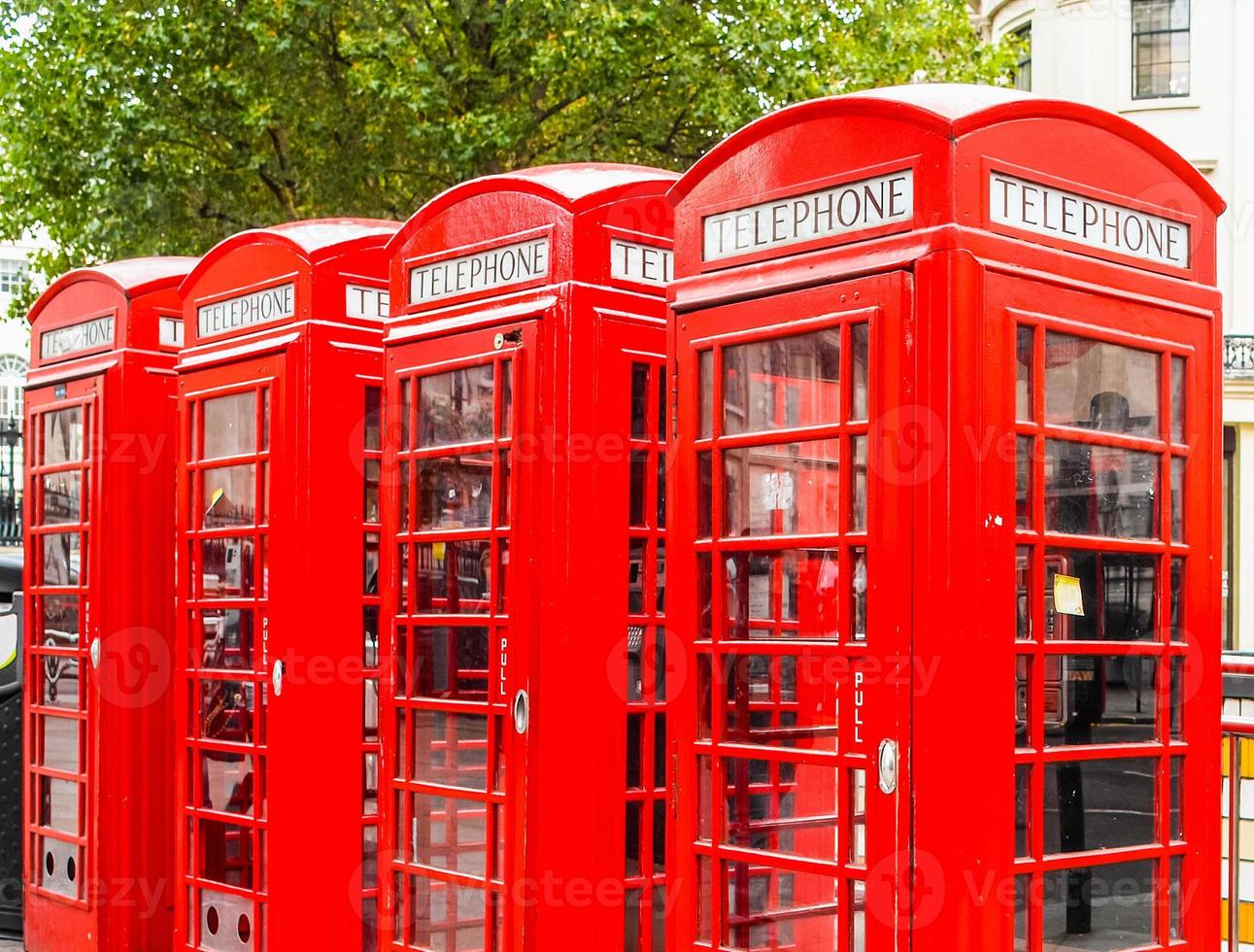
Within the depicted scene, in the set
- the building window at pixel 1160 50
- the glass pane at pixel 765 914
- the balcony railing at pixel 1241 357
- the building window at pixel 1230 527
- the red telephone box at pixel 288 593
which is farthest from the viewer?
the building window at pixel 1160 50

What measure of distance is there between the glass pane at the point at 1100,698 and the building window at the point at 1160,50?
20.2 metres

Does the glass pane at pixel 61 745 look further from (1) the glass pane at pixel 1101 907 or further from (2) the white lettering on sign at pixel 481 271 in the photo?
(1) the glass pane at pixel 1101 907

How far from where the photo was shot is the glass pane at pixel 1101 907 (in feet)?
13.4

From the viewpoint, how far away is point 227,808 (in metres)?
6.50

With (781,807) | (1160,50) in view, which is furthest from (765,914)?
(1160,50)

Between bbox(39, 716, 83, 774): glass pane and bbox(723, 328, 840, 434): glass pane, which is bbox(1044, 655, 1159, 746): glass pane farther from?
bbox(39, 716, 83, 774): glass pane

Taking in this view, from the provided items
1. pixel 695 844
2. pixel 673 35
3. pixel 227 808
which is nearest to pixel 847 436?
pixel 695 844

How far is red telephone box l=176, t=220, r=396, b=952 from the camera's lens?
6.08 m

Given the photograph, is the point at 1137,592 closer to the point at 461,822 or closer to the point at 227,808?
the point at 461,822

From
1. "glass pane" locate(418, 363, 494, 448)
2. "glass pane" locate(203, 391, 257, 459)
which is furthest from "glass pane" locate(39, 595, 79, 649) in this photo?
"glass pane" locate(418, 363, 494, 448)

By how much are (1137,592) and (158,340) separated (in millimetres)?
4624

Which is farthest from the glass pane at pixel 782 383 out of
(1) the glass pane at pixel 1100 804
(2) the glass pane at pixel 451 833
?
(2) the glass pane at pixel 451 833

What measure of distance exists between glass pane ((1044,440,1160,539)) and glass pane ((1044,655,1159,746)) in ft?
1.07

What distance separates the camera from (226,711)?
650cm
